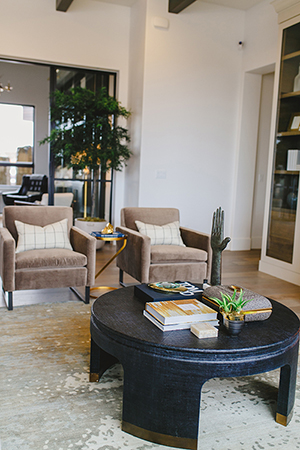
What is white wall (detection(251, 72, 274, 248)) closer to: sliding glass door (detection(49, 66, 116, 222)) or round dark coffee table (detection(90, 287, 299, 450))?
sliding glass door (detection(49, 66, 116, 222))

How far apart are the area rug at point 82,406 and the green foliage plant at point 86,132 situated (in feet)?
10.2

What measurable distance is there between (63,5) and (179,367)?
16.6 feet

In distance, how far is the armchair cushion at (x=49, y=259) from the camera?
330cm

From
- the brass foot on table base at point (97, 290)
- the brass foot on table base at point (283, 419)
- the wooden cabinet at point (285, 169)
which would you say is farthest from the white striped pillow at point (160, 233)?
the brass foot on table base at point (283, 419)

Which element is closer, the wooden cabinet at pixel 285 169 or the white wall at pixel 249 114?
the wooden cabinet at pixel 285 169

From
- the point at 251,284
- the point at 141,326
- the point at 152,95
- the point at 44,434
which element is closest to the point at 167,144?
the point at 152,95

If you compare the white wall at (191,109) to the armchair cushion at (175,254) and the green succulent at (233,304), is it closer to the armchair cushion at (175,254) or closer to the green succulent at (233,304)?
the armchair cushion at (175,254)

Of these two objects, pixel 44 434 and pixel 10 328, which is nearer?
pixel 44 434

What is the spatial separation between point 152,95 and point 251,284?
2877mm

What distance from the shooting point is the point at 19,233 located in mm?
3576

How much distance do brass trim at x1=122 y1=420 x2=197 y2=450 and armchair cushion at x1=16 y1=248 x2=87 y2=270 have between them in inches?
70.8

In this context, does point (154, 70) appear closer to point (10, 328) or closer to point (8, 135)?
point (10, 328)

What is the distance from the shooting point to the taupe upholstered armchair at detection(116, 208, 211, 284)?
3734 millimetres

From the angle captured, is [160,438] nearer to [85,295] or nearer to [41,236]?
[85,295]
